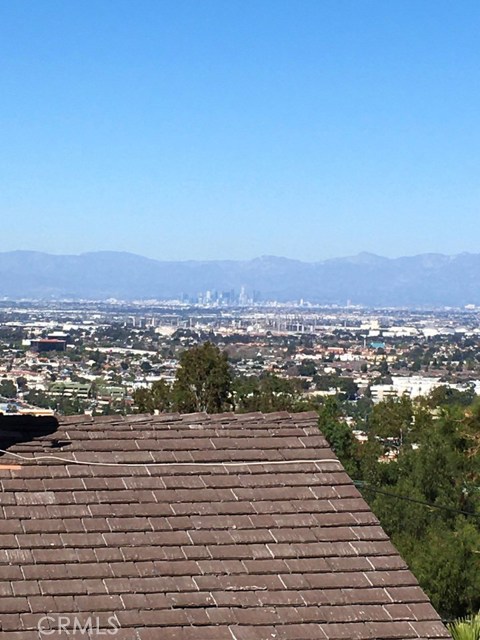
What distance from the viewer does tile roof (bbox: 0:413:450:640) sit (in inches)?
182

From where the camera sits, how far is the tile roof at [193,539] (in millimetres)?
4629

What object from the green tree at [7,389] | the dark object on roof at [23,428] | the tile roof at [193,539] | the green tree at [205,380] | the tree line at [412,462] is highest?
the dark object on roof at [23,428]

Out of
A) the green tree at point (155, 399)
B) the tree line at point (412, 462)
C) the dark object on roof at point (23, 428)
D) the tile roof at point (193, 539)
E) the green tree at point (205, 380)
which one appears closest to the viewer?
the tile roof at point (193, 539)

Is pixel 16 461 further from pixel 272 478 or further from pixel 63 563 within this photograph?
pixel 272 478

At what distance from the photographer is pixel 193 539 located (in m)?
5.01

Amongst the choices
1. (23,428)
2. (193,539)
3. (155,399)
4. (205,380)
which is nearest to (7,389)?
(155,399)

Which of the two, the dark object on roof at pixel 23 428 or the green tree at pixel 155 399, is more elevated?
the dark object on roof at pixel 23 428

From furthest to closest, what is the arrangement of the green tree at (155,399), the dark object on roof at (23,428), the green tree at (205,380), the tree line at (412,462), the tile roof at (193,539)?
the green tree at (205,380), the green tree at (155,399), the tree line at (412,462), the dark object on roof at (23,428), the tile roof at (193,539)

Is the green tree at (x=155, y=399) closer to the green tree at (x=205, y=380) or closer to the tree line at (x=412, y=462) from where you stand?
the tree line at (x=412, y=462)

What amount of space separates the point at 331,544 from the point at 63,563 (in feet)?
3.91

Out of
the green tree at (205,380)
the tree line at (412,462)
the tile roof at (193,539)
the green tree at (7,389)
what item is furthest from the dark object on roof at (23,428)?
the green tree at (7,389)

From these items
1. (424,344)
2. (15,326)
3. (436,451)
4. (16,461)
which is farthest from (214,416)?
(424,344)

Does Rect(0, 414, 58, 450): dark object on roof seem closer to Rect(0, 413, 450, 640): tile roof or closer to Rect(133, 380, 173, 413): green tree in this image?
Result: Rect(0, 413, 450, 640): tile roof

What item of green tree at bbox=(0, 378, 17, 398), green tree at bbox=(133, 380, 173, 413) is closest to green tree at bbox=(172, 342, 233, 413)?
green tree at bbox=(133, 380, 173, 413)
